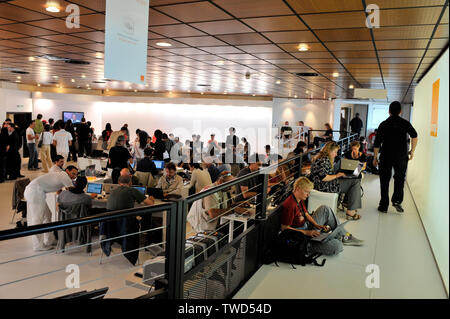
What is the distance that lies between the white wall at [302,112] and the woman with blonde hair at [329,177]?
46.2ft

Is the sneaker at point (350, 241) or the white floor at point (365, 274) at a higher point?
the sneaker at point (350, 241)

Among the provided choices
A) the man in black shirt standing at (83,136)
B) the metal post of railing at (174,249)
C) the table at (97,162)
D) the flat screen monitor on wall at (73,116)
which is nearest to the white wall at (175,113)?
the flat screen monitor on wall at (73,116)

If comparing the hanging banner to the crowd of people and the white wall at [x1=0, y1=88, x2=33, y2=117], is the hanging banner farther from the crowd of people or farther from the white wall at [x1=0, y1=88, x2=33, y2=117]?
the white wall at [x1=0, y1=88, x2=33, y2=117]

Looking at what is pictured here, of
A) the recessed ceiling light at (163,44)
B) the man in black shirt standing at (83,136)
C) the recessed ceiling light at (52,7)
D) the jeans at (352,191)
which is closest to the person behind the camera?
the recessed ceiling light at (52,7)

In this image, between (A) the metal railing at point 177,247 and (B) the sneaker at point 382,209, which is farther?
(B) the sneaker at point 382,209

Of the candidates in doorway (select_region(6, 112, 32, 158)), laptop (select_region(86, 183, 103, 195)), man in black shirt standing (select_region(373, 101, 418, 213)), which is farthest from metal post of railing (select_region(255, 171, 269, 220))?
doorway (select_region(6, 112, 32, 158))

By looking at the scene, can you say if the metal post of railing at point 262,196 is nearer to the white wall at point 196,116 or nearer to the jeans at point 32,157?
the jeans at point 32,157

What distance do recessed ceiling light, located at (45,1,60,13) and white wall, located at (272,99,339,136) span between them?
15.6 meters

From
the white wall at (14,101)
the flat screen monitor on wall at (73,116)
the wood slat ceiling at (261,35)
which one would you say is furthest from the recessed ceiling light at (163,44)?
the flat screen monitor on wall at (73,116)

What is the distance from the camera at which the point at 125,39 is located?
3023 mm

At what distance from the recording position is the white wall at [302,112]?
19.3m

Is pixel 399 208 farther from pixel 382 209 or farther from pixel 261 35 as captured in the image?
pixel 261 35


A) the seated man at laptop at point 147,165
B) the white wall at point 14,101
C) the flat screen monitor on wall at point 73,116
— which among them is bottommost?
the seated man at laptop at point 147,165

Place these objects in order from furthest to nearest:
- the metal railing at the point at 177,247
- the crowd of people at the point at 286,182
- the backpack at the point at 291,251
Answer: the crowd of people at the point at 286,182, the backpack at the point at 291,251, the metal railing at the point at 177,247
